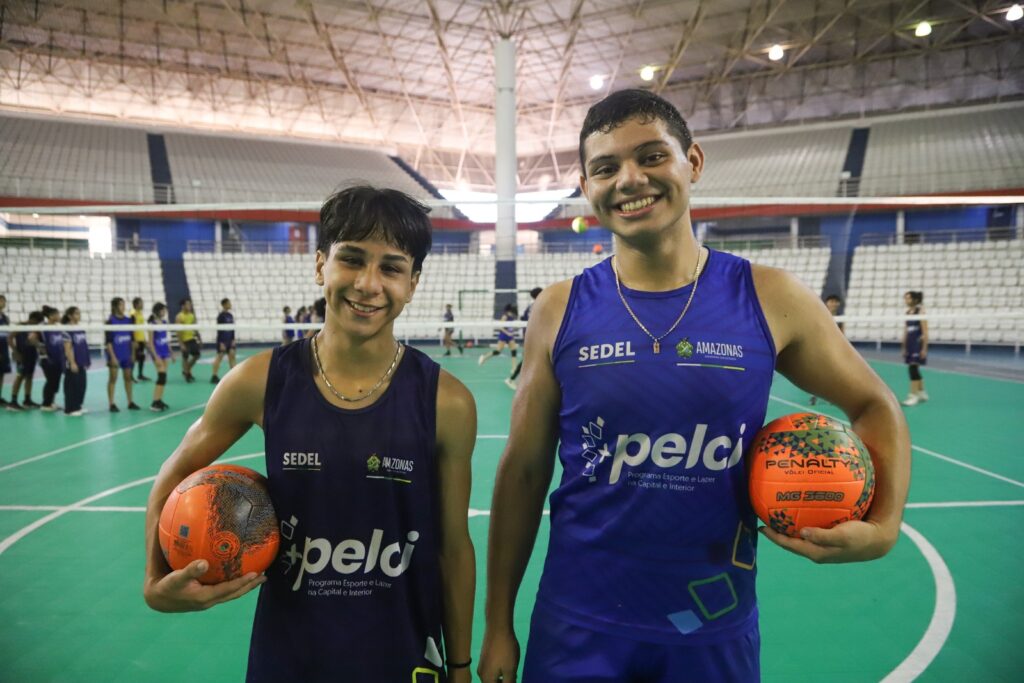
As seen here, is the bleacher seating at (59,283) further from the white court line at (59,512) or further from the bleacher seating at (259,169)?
the white court line at (59,512)

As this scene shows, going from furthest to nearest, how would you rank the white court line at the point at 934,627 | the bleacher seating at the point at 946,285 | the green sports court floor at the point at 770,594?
the bleacher seating at the point at 946,285, the green sports court floor at the point at 770,594, the white court line at the point at 934,627

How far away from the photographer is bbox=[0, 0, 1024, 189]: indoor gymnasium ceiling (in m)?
21.6

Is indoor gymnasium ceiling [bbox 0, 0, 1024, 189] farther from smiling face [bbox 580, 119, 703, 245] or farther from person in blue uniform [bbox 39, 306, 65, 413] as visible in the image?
smiling face [bbox 580, 119, 703, 245]

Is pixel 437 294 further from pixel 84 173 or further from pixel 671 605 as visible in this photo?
pixel 671 605

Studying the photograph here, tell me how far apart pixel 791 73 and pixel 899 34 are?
5393 millimetres

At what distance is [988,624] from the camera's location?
9.62ft

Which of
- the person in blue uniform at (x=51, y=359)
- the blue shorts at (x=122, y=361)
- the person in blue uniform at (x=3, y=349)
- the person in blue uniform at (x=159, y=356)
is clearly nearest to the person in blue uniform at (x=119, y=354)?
the blue shorts at (x=122, y=361)

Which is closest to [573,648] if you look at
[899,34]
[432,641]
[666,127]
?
[432,641]

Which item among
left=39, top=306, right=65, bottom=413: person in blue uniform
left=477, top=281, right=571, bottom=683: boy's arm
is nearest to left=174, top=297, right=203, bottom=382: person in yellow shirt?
left=39, top=306, right=65, bottom=413: person in blue uniform

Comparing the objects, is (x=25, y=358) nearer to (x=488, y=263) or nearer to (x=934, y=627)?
(x=934, y=627)

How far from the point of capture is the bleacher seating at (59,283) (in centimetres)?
1775

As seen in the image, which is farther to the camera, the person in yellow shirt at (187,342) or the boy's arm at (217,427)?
the person in yellow shirt at (187,342)

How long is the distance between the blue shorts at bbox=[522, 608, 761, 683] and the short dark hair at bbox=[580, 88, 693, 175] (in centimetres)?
118

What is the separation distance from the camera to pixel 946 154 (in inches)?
981
